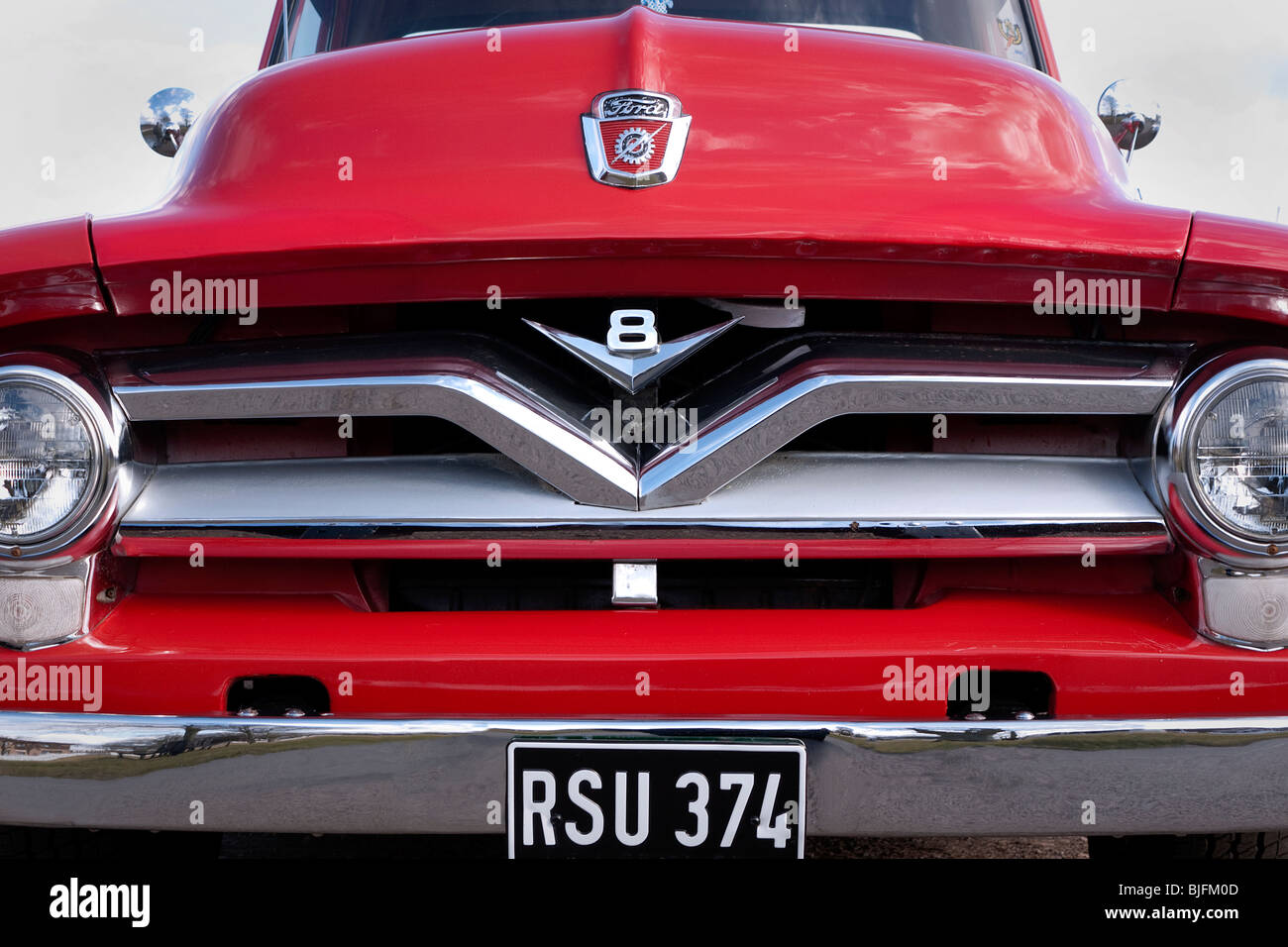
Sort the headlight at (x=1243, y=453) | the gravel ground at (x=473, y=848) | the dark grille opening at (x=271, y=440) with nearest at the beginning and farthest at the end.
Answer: the headlight at (x=1243, y=453)
the dark grille opening at (x=271, y=440)
the gravel ground at (x=473, y=848)

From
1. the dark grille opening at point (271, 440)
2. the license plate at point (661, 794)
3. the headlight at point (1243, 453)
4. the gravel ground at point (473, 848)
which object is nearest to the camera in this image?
the license plate at point (661, 794)

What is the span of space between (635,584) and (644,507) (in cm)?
10

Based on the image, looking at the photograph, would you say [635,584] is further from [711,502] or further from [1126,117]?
[1126,117]

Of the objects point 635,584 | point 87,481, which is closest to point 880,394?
point 635,584

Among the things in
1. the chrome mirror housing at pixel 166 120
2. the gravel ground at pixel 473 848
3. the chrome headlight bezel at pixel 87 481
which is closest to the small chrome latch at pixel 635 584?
the chrome headlight bezel at pixel 87 481

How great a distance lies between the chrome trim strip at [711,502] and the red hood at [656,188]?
0.23 metres

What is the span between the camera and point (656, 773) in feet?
4.55

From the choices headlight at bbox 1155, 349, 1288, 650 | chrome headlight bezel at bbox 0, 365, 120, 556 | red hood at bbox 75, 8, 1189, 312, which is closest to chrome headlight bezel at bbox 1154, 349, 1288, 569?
headlight at bbox 1155, 349, 1288, 650

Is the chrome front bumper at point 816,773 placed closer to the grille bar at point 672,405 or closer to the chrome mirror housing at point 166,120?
the grille bar at point 672,405

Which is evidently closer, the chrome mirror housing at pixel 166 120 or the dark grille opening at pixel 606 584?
the dark grille opening at pixel 606 584

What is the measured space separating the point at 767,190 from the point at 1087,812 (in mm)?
901

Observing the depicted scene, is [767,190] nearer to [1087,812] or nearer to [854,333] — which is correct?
[854,333]

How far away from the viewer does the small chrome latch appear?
1.56 metres

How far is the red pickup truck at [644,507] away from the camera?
1.41m
